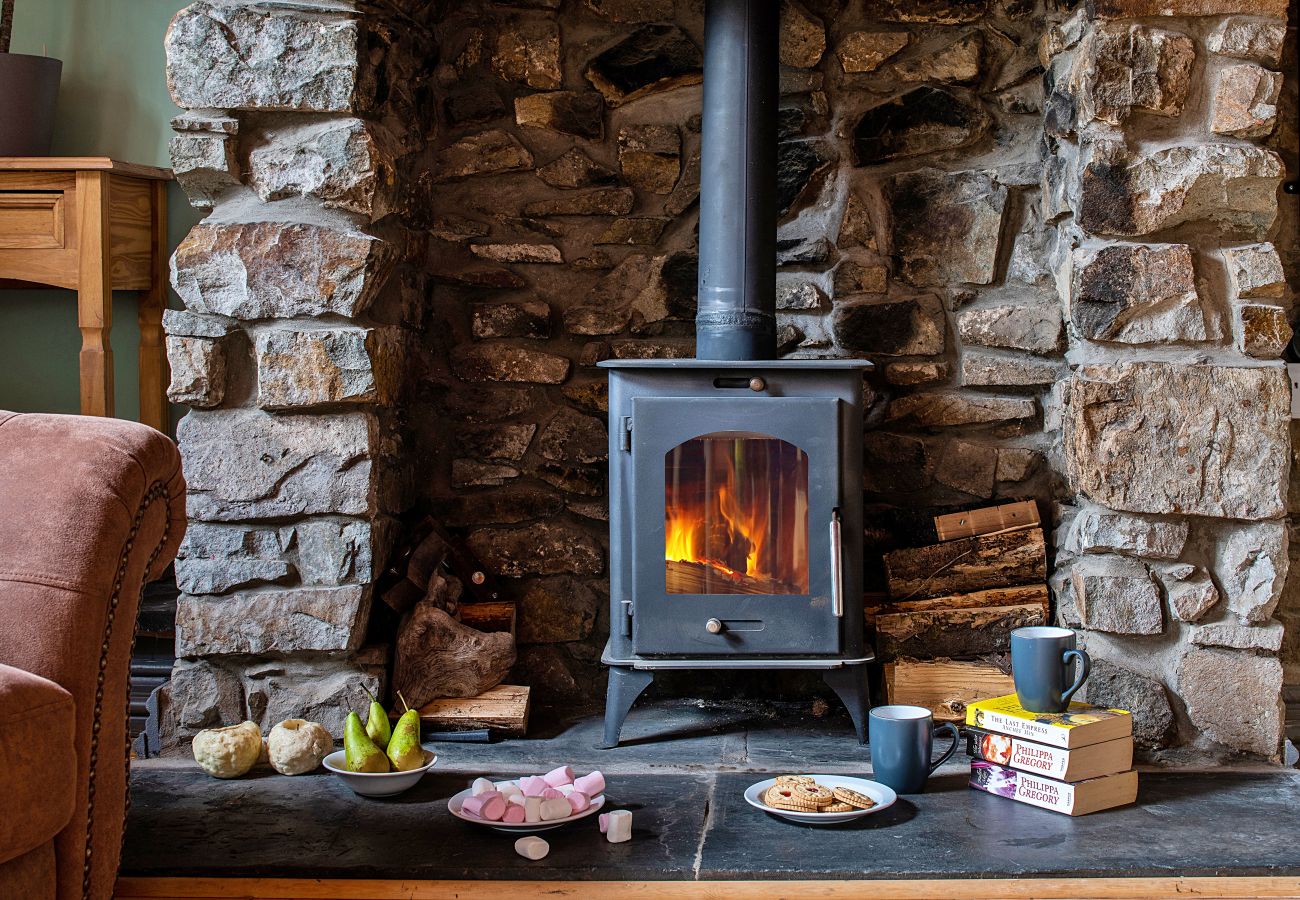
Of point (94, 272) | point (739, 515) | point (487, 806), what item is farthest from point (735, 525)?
point (94, 272)

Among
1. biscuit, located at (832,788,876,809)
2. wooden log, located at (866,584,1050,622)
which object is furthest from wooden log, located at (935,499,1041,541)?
biscuit, located at (832,788,876,809)

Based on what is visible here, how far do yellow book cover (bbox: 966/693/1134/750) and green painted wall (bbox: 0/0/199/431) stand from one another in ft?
6.70

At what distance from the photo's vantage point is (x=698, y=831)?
197cm

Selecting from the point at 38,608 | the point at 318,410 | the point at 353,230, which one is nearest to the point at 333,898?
the point at 38,608

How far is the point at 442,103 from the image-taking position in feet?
9.28

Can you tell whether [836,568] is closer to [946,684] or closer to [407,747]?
[946,684]

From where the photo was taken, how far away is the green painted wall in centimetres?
300

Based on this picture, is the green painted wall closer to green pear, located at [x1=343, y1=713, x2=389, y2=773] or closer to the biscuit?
green pear, located at [x1=343, y1=713, x2=389, y2=773]

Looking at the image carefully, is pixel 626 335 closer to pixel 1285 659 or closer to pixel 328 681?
pixel 328 681

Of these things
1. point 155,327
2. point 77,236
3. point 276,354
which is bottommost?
point 276,354

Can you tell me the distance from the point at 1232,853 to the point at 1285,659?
980 mm

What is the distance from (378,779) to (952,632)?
1218mm

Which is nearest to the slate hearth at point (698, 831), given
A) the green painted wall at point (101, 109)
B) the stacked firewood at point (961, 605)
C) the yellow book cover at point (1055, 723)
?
the yellow book cover at point (1055, 723)

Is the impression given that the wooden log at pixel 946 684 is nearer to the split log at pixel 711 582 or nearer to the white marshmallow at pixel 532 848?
the split log at pixel 711 582
